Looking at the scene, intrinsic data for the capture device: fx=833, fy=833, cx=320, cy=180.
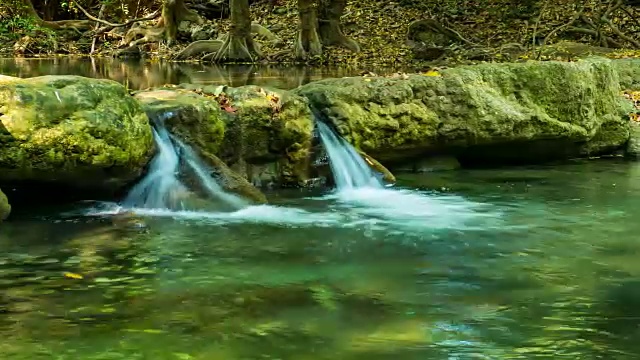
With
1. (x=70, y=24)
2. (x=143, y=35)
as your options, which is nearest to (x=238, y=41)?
(x=143, y=35)

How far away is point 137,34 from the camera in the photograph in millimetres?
25562

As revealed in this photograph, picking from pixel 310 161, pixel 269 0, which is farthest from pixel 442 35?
pixel 310 161

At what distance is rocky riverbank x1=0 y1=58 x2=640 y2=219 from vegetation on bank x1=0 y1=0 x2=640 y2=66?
641 centimetres

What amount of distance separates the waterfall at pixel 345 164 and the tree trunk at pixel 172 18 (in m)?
16.3

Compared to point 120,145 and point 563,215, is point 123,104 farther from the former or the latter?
point 563,215

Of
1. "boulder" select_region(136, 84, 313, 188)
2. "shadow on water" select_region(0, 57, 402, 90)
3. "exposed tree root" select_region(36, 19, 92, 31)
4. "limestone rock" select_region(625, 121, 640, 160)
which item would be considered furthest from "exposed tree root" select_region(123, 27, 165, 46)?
"limestone rock" select_region(625, 121, 640, 160)

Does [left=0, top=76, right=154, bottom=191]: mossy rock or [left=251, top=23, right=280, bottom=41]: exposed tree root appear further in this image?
[left=251, top=23, right=280, bottom=41]: exposed tree root

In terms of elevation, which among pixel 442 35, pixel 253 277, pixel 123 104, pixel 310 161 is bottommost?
pixel 253 277

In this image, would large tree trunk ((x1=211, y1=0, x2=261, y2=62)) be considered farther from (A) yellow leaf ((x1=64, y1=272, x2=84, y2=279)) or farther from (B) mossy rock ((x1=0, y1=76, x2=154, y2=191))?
(A) yellow leaf ((x1=64, y1=272, x2=84, y2=279))

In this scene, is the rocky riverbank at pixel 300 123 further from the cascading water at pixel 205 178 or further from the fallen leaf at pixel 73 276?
the fallen leaf at pixel 73 276

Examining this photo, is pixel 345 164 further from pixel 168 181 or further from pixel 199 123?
pixel 168 181

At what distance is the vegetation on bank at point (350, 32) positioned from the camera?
20.6m

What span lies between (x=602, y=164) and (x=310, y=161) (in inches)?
163

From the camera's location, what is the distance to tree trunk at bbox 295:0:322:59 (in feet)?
68.9
